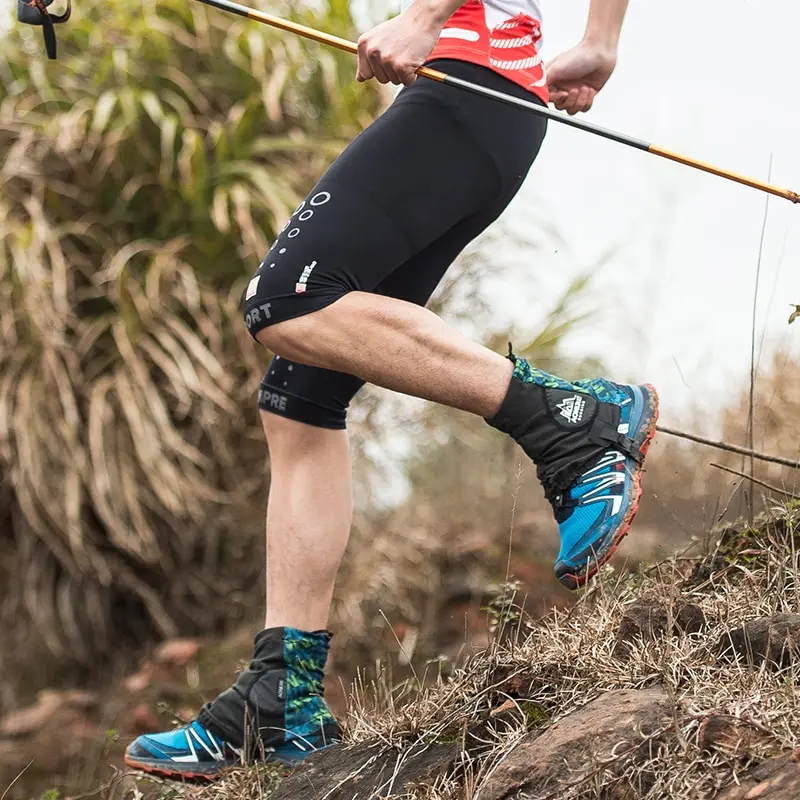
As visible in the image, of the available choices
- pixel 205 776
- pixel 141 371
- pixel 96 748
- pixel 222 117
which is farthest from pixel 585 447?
pixel 222 117

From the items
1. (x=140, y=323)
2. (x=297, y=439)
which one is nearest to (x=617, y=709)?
(x=297, y=439)

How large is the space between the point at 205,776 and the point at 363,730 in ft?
1.24

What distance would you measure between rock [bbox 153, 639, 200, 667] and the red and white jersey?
3053 millimetres

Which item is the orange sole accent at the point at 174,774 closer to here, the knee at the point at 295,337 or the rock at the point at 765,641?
the knee at the point at 295,337

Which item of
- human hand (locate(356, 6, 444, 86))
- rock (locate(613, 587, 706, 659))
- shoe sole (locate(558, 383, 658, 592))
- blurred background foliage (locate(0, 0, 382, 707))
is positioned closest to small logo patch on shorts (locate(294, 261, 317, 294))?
human hand (locate(356, 6, 444, 86))

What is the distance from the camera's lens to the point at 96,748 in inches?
161

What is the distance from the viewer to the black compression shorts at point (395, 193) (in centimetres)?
222

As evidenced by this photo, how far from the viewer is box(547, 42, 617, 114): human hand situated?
260 centimetres

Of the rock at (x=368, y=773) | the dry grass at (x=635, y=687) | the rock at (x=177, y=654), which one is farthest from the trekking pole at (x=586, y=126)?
the rock at (x=177, y=654)

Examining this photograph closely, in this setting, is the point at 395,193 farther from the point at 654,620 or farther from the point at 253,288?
the point at 654,620

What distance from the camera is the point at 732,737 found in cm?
173

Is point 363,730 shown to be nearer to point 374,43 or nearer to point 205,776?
point 205,776

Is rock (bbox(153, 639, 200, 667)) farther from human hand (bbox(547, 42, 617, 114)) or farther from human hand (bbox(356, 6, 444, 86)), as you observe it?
human hand (bbox(356, 6, 444, 86))

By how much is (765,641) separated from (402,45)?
1.23 m
